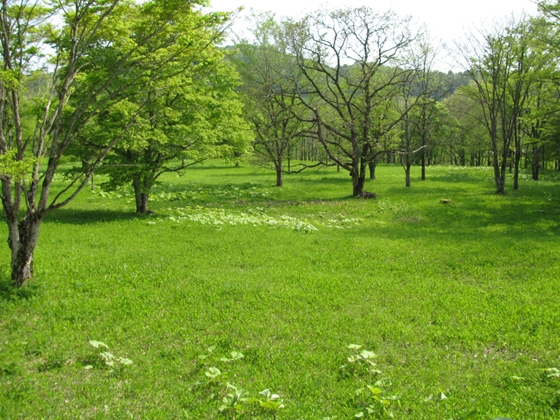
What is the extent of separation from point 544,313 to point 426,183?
78.5 feet

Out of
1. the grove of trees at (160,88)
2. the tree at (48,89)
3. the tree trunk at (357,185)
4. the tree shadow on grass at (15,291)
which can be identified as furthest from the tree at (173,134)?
the tree trunk at (357,185)

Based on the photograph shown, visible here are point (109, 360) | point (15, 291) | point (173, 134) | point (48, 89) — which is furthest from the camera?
point (173, 134)

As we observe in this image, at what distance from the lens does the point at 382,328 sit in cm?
635

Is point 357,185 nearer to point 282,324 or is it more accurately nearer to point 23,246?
point 282,324

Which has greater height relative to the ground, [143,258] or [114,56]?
[114,56]

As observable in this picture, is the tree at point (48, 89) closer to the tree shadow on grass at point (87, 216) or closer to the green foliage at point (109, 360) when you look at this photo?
the green foliage at point (109, 360)

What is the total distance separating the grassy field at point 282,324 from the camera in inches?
175

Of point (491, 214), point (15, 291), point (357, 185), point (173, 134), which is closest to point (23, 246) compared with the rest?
point (15, 291)

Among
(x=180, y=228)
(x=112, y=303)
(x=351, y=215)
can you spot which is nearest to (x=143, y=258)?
(x=112, y=303)

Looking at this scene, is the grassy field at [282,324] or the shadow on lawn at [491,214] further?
the shadow on lawn at [491,214]

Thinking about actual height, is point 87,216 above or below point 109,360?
above

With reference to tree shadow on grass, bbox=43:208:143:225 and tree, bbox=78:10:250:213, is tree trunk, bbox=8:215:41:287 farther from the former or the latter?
tree shadow on grass, bbox=43:208:143:225

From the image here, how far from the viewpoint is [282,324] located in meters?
6.49

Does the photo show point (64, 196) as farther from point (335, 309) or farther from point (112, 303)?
point (335, 309)
